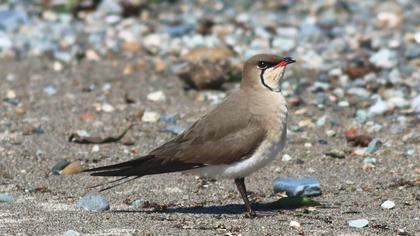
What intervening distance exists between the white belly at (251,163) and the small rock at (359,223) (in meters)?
0.67

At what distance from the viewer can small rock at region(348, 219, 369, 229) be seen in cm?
581

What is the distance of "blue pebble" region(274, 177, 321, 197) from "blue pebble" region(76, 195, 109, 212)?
1.26 metres

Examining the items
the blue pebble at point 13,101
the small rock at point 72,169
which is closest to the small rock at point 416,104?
the small rock at point 72,169

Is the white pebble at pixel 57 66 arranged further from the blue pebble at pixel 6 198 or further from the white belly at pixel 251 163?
the white belly at pixel 251 163

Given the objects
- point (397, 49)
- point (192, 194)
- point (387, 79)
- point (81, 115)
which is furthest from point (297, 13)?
point (192, 194)

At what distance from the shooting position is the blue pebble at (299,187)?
677cm

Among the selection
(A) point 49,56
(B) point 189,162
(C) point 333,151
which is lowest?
(A) point 49,56

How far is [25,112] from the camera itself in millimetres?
9273

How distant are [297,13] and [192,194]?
6815mm

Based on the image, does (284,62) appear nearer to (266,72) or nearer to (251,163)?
(266,72)

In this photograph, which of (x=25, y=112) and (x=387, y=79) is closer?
(x=25, y=112)

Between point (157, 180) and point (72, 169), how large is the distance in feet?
2.21

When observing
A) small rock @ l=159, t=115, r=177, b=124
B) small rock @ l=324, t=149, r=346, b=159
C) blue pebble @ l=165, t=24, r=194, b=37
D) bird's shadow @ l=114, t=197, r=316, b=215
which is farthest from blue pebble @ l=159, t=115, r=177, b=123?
blue pebble @ l=165, t=24, r=194, b=37

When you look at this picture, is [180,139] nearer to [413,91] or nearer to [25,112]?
[25,112]
